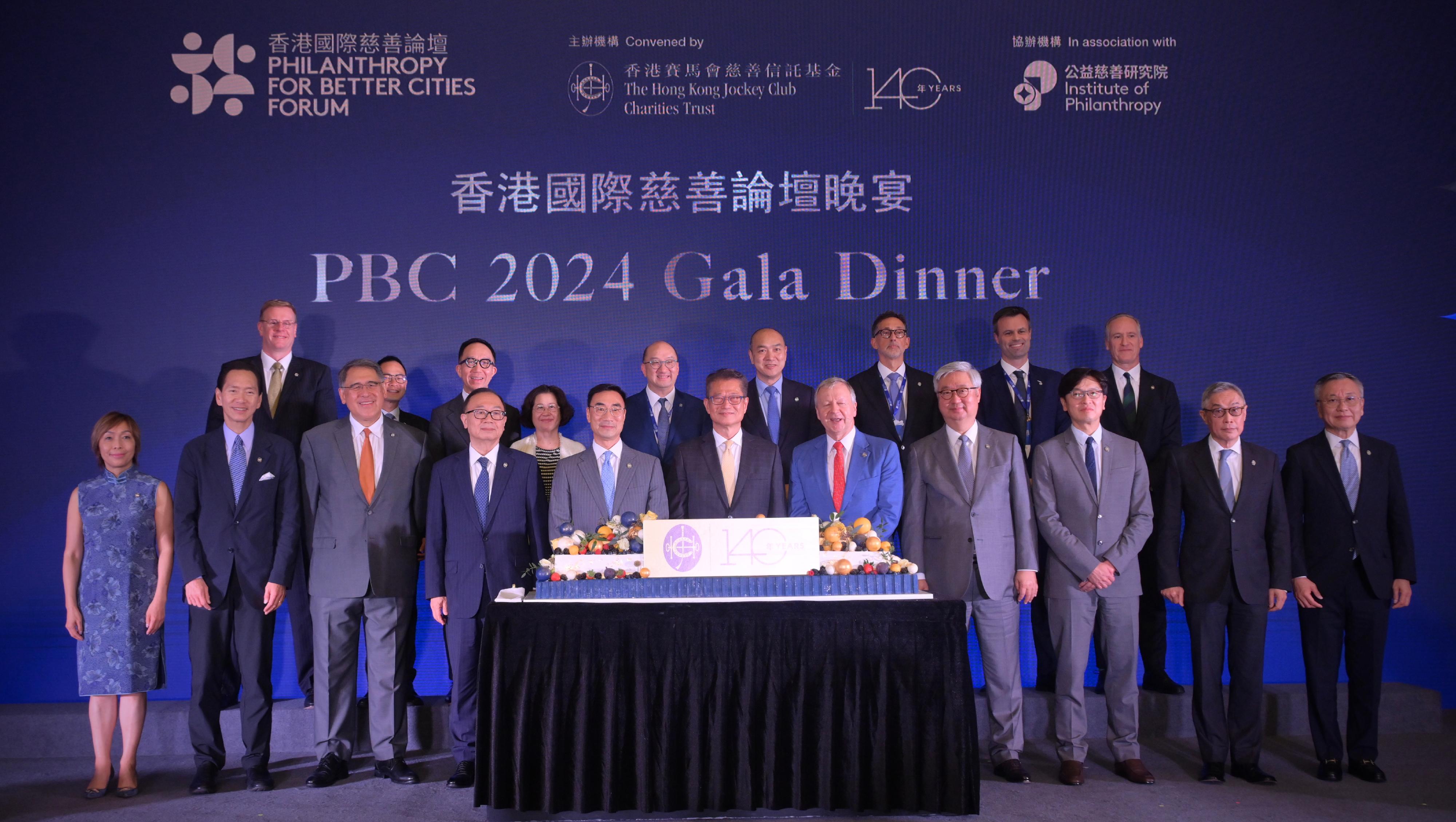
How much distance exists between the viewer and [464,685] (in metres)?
4.25

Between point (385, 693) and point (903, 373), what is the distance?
2943 millimetres

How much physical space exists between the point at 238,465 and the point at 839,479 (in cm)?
268

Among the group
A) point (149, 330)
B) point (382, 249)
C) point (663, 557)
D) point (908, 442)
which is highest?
point (382, 249)

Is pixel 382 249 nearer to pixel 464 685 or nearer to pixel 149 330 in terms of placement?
pixel 149 330

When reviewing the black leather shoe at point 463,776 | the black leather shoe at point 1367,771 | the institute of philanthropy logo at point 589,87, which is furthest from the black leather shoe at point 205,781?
the black leather shoe at point 1367,771

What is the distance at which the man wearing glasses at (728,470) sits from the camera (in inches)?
171

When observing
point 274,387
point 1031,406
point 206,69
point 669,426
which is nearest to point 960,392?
point 1031,406

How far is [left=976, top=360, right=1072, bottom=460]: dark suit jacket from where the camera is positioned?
16.4 feet

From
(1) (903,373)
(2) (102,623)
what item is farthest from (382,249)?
(1) (903,373)

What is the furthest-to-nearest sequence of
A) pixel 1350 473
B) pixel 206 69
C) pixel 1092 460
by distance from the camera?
pixel 206 69 → pixel 1350 473 → pixel 1092 460

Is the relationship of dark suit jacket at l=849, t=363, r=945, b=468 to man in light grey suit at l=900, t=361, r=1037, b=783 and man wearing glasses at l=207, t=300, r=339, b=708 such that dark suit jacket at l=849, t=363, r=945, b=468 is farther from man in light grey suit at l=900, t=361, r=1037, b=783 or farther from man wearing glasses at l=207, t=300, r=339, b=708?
man wearing glasses at l=207, t=300, r=339, b=708

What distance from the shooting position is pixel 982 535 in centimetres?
425

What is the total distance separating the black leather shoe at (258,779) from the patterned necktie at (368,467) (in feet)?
4.11

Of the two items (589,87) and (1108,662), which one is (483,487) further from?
(1108,662)
